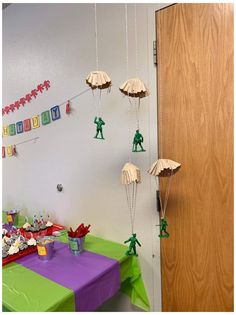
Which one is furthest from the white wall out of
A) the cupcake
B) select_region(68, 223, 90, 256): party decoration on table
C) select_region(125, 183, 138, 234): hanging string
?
the cupcake

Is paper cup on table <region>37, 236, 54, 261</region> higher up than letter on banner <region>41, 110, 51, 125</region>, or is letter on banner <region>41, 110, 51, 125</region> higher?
letter on banner <region>41, 110, 51, 125</region>

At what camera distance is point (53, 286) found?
1068 millimetres

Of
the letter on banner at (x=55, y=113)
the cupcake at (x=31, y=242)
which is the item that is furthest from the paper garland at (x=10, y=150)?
the cupcake at (x=31, y=242)

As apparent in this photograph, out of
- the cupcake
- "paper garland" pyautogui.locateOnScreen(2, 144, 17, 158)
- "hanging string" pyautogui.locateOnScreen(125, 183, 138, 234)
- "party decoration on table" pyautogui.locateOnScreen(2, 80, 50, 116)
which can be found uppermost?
"party decoration on table" pyautogui.locateOnScreen(2, 80, 50, 116)

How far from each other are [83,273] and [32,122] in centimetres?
139

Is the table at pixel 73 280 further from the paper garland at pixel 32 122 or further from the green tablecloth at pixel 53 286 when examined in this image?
the paper garland at pixel 32 122

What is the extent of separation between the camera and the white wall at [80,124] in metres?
1.38

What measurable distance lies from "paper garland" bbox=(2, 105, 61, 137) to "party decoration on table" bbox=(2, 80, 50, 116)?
0.15 metres

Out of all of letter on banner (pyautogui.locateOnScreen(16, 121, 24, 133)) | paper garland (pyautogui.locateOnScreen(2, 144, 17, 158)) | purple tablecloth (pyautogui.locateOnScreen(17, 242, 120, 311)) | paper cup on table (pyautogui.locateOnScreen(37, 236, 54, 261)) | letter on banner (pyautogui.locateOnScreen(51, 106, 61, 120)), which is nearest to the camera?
purple tablecloth (pyautogui.locateOnScreen(17, 242, 120, 311))

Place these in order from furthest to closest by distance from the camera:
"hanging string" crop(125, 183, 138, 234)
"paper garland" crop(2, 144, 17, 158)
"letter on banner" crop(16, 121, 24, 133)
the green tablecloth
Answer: "paper garland" crop(2, 144, 17, 158), "letter on banner" crop(16, 121, 24, 133), "hanging string" crop(125, 183, 138, 234), the green tablecloth

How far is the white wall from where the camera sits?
1376mm

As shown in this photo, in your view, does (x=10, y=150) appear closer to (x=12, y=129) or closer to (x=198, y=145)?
(x=12, y=129)

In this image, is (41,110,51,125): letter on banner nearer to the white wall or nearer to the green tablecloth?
the white wall

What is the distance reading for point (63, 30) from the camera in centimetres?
174
